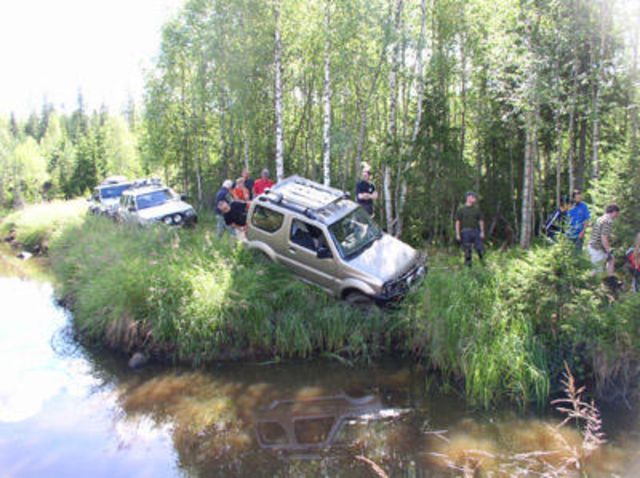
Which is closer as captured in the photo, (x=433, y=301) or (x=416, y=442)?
(x=416, y=442)

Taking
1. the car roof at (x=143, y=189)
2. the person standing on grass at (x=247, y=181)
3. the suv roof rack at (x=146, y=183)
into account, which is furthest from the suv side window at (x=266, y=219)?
the suv roof rack at (x=146, y=183)

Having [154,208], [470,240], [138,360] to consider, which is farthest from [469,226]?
[154,208]

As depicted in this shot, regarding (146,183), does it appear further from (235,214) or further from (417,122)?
(417,122)

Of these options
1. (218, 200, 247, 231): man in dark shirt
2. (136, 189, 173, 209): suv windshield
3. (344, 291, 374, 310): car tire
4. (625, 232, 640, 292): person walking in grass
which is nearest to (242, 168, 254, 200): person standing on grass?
(218, 200, 247, 231): man in dark shirt

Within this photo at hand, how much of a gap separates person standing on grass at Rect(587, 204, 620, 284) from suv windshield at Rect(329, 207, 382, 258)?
12.9 feet

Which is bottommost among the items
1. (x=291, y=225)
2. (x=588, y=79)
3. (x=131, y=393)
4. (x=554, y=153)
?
(x=131, y=393)

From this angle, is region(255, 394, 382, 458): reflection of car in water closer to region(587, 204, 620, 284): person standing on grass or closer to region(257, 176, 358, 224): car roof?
region(257, 176, 358, 224): car roof

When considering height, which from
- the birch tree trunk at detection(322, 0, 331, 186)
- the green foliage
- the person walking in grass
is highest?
the birch tree trunk at detection(322, 0, 331, 186)

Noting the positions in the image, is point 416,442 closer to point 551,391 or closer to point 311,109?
point 551,391

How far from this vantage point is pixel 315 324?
32.7 feet

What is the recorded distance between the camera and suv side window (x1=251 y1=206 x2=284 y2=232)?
10.8 meters

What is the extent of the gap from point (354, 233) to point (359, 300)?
1.39 metres

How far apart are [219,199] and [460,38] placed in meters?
10.4

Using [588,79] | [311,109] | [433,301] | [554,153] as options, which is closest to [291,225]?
[433,301]
